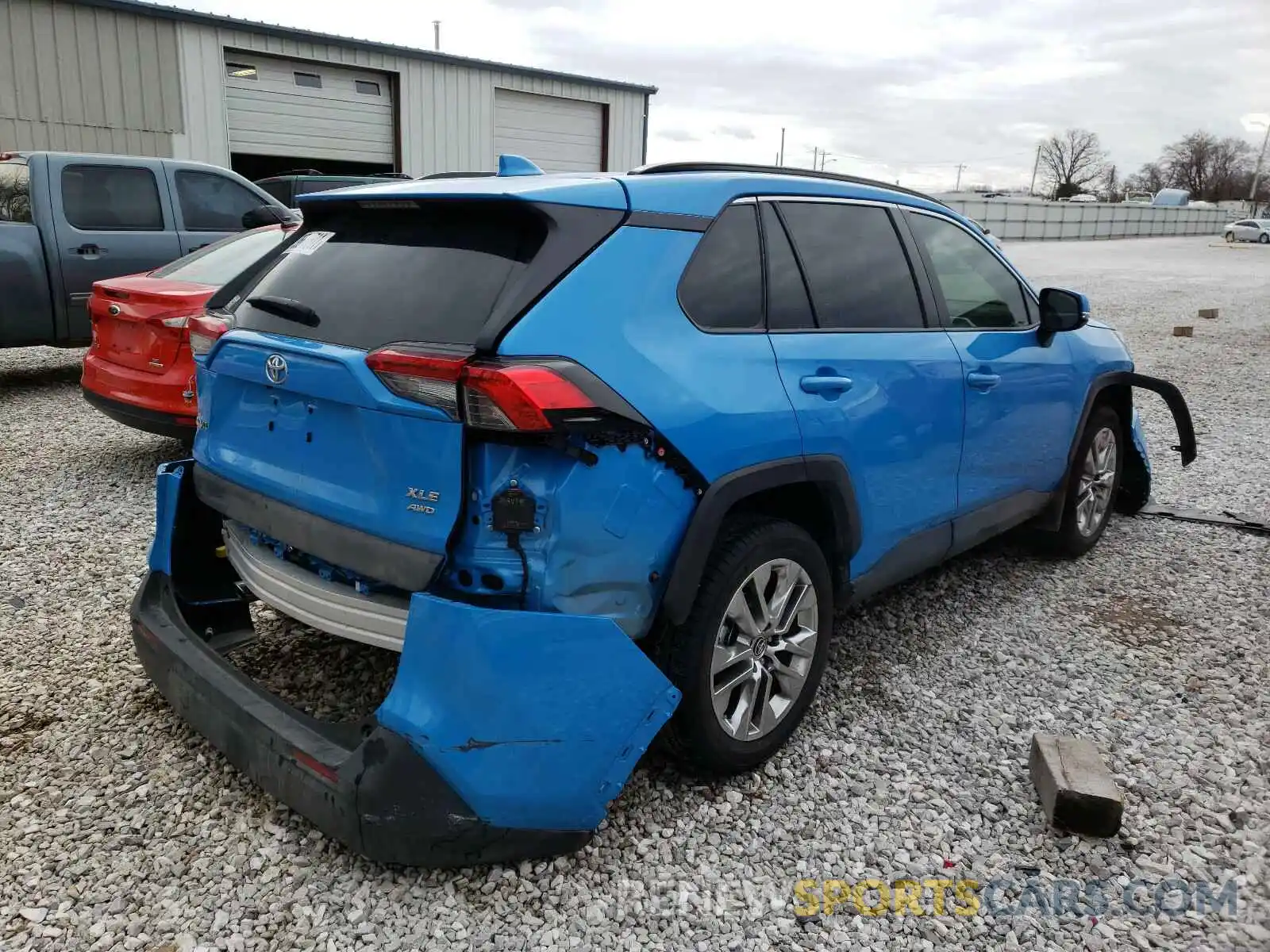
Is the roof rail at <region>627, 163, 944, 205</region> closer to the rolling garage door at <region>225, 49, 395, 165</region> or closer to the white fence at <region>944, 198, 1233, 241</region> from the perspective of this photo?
the rolling garage door at <region>225, 49, 395, 165</region>

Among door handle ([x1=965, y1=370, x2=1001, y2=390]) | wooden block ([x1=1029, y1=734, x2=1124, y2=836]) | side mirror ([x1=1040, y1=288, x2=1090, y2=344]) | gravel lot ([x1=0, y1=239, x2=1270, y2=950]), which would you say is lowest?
gravel lot ([x1=0, y1=239, x2=1270, y2=950])

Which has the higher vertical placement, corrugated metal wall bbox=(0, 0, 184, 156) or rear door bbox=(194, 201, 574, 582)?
corrugated metal wall bbox=(0, 0, 184, 156)

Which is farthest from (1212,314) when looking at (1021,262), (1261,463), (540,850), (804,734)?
(540,850)

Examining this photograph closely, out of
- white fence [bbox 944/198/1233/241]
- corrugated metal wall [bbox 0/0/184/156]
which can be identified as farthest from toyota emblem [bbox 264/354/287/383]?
white fence [bbox 944/198/1233/241]

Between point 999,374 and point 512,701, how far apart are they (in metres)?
2.57

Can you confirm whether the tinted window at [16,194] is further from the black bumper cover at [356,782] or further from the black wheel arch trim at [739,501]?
the black wheel arch trim at [739,501]

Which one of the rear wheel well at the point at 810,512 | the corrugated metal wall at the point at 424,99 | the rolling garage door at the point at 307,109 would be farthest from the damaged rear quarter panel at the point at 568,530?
the rolling garage door at the point at 307,109

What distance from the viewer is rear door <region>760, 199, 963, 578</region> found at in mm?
2992

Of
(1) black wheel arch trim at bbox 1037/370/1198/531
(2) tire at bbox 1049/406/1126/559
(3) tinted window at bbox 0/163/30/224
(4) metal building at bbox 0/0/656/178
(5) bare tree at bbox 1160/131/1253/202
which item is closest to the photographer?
(1) black wheel arch trim at bbox 1037/370/1198/531

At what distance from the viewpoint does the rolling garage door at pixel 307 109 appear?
17.9 m

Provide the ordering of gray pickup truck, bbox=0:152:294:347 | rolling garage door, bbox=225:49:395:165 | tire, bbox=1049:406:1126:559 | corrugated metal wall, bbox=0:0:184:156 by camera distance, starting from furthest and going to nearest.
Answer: rolling garage door, bbox=225:49:395:165 < corrugated metal wall, bbox=0:0:184:156 < gray pickup truck, bbox=0:152:294:347 < tire, bbox=1049:406:1126:559

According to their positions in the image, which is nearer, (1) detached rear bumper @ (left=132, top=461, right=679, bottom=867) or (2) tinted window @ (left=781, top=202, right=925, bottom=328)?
(1) detached rear bumper @ (left=132, top=461, right=679, bottom=867)

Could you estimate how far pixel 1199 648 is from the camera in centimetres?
395

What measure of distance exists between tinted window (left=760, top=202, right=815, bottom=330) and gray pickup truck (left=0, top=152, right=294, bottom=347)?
18.8ft
